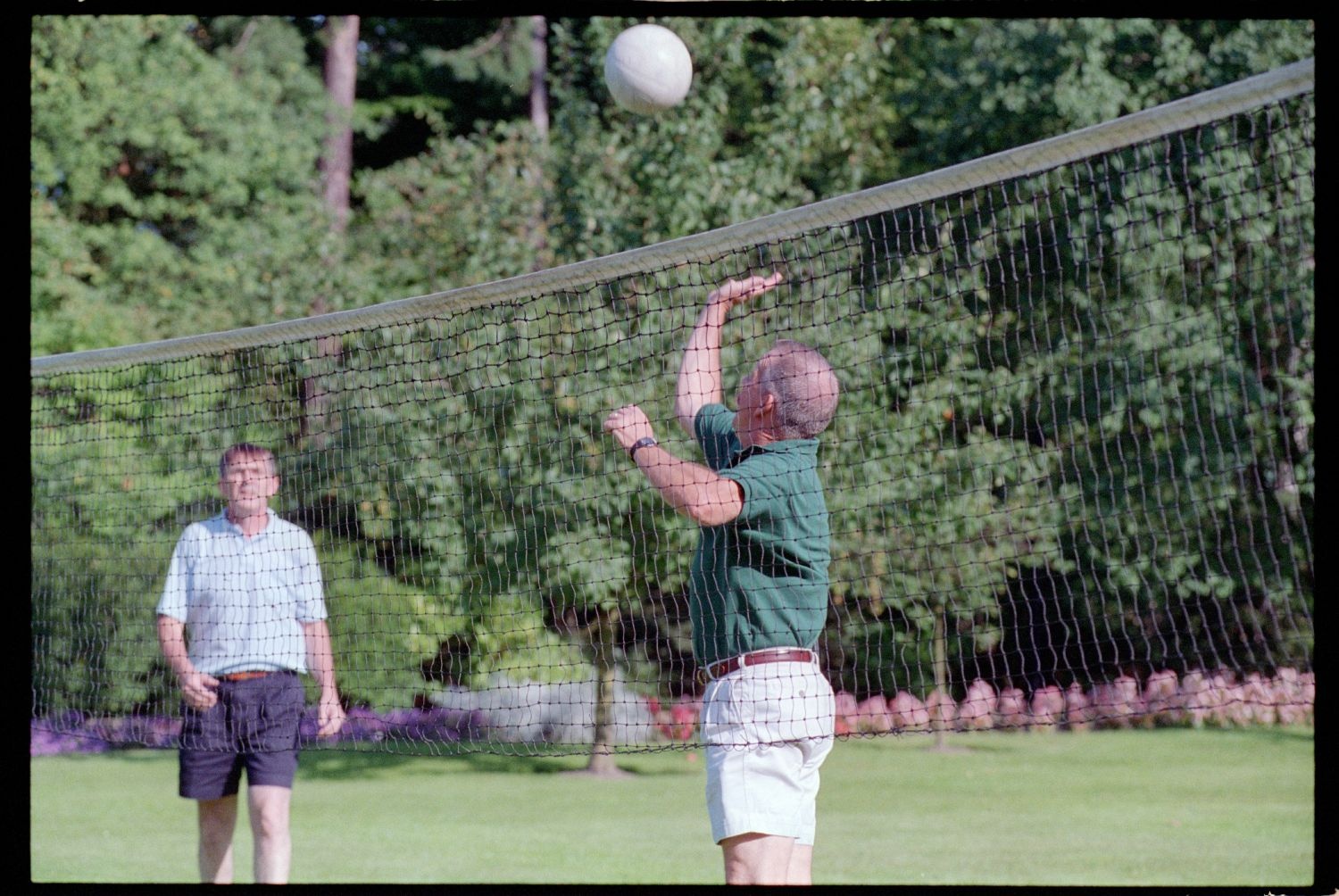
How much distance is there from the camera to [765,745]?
3576 millimetres

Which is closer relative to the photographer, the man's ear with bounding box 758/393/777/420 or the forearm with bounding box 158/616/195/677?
the man's ear with bounding box 758/393/777/420

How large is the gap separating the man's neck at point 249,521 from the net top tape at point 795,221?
2.19ft

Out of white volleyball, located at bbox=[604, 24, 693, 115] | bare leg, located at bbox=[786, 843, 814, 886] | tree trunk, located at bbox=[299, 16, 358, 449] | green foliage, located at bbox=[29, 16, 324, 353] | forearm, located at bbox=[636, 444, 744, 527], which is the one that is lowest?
bare leg, located at bbox=[786, 843, 814, 886]

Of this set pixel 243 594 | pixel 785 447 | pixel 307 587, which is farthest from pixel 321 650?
pixel 785 447

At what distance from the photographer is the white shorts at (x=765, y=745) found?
3559 mm

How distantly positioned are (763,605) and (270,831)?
247cm

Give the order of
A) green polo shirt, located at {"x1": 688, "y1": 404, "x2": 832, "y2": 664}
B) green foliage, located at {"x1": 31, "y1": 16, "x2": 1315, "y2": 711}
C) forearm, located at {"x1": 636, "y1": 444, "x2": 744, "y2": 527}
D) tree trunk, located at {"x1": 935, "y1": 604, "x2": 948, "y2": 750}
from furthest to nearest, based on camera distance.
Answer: tree trunk, located at {"x1": 935, "y1": 604, "x2": 948, "y2": 750} → green foliage, located at {"x1": 31, "y1": 16, "x2": 1315, "y2": 711} → green polo shirt, located at {"x1": 688, "y1": 404, "x2": 832, "y2": 664} → forearm, located at {"x1": 636, "y1": 444, "x2": 744, "y2": 527}

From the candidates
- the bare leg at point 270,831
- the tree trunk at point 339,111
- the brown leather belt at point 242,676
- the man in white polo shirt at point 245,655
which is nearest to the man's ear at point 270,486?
the man in white polo shirt at point 245,655

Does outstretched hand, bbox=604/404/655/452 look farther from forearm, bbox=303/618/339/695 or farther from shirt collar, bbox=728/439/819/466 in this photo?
forearm, bbox=303/618/339/695

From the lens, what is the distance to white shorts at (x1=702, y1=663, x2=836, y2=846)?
3559 mm

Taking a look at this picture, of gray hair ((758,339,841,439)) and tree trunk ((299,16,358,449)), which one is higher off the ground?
tree trunk ((299,16,358,449))

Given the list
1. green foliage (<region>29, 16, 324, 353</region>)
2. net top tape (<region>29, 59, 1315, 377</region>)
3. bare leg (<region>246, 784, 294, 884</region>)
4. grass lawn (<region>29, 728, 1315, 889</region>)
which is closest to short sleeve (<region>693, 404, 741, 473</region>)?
net top tape (<region>29, 59, 1315, 377</region>)

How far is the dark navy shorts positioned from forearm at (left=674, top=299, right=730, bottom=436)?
210cm

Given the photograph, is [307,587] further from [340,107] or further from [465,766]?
[340,107]
